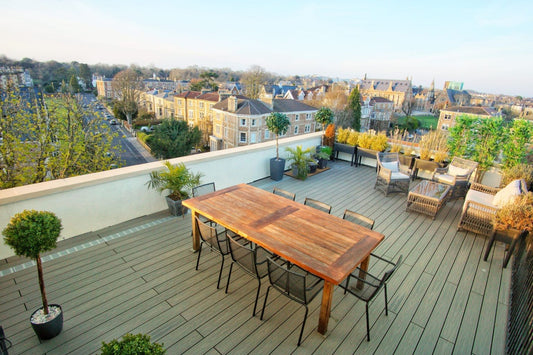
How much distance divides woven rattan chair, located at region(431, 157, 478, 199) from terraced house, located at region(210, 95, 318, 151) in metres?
21.4

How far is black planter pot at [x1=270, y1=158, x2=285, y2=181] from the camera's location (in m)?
6.15

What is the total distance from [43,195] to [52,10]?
6373 millimetres

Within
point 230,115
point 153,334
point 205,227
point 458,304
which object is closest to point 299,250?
point 205,227

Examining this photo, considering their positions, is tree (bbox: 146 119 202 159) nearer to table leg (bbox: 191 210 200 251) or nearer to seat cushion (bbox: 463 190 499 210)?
table leg (bbox: 191 210 200 251)

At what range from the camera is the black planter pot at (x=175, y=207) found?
4.30m

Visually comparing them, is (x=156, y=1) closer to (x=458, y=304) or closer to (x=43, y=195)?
(x=43, y=195)

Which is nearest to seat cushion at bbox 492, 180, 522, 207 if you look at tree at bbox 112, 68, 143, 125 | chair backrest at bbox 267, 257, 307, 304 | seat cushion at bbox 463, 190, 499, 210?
seat cushion at bbox 463, 190, 499, 210

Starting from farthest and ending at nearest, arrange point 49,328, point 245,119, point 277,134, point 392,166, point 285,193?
point 245,119 < point 277,134 < point 392,166 < point 285,193 < point 49,328

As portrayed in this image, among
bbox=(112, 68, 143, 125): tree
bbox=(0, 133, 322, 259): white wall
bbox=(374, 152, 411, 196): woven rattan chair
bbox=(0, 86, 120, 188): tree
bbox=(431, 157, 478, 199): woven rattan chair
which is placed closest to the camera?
bbox=(0, 133, 322, 259): white wall

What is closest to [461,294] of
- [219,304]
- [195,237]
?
[219,304]

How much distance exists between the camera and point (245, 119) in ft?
86.6

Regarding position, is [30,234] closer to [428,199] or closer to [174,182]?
[174,182]

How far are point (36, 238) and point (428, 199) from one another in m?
5.30

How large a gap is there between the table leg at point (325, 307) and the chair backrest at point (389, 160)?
4.54m
